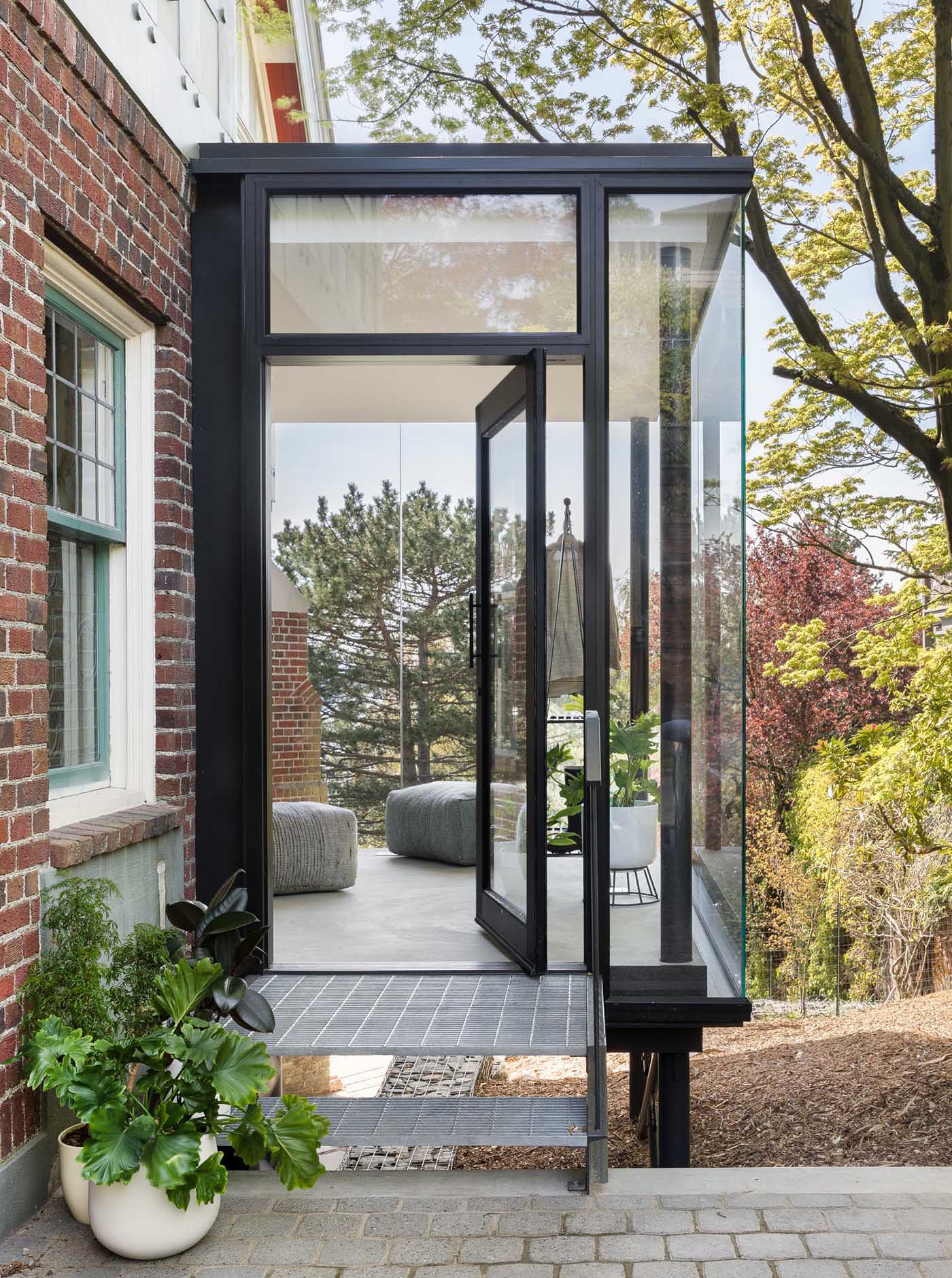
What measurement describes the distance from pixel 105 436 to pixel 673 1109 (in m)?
3.03

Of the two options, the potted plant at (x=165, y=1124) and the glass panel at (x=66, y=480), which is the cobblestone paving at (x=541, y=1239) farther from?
the glass panel at (x=66, y=480)

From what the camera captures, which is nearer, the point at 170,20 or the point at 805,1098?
the point at 170,20

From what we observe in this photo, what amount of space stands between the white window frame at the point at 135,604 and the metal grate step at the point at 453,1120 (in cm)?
118

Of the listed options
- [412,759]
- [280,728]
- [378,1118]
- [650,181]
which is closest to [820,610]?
[412,759]

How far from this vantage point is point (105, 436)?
11.2 feet

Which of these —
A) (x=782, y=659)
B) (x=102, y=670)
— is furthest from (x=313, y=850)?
(x=782, y=659)

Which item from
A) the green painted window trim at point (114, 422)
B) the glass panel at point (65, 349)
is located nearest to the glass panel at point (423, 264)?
the green painted window trim at point (114, 422)

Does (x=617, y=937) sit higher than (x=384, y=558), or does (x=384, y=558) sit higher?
(x=384, y=558)

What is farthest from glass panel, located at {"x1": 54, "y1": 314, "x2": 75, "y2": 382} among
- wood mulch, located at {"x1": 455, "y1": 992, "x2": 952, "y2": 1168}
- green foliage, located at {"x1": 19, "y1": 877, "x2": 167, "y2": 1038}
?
wood mulch, located at {"x1": 455, "y1": 992, "x2": 952, "y2": 1168}

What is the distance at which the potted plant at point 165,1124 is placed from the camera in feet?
7.54

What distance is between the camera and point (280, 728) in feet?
26.8

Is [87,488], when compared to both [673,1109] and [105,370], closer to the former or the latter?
[105,370]

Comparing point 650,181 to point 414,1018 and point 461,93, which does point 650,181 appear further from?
point 461,93

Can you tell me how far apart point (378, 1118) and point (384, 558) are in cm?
632
